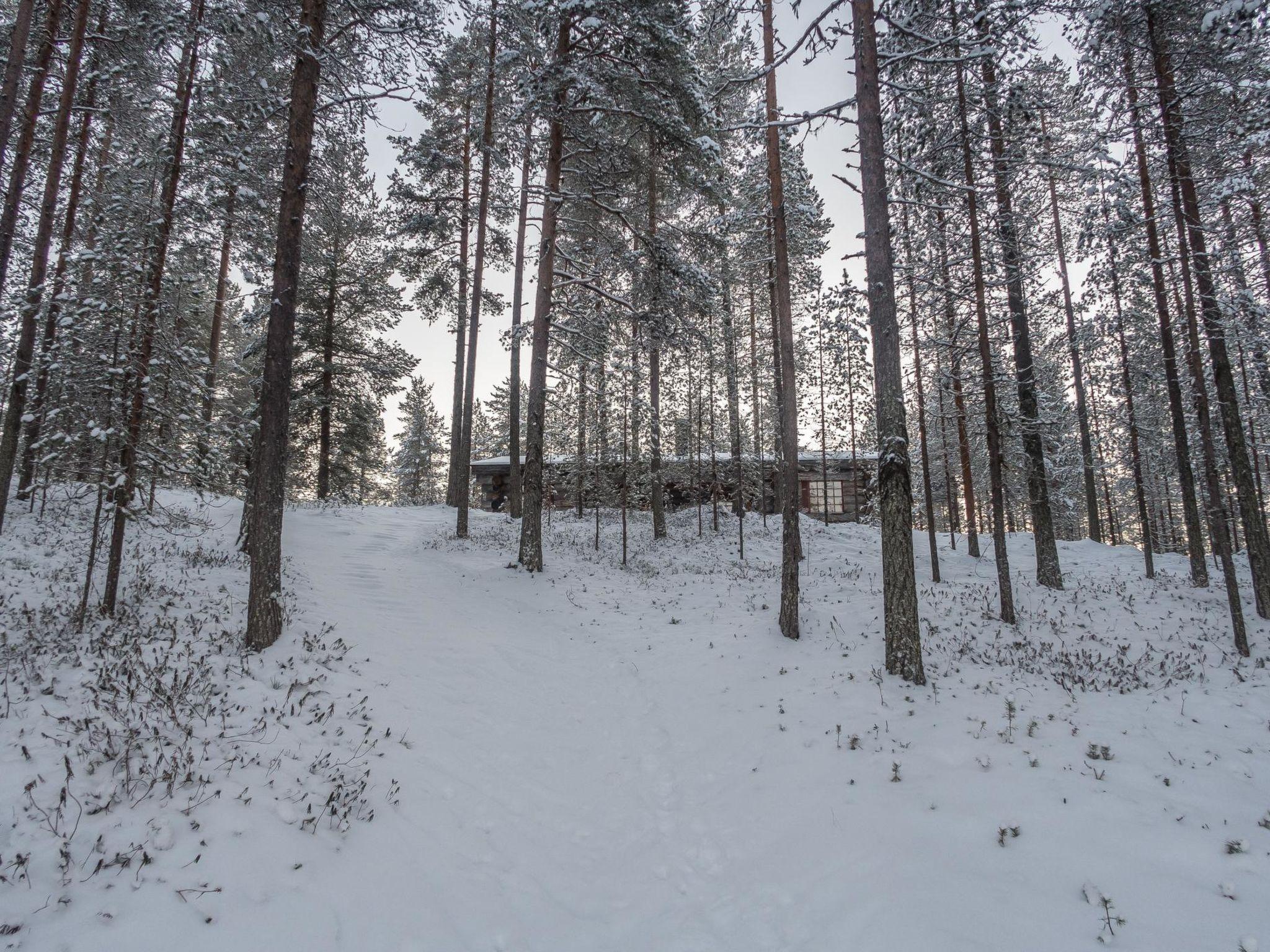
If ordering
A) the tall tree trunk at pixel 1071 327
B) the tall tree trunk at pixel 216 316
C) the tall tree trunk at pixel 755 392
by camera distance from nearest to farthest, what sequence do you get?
the tall tree trunk at pixel 216 316 → the tall tree trunk at pixel 1071 327 → the tall tree trunk at pixel 755 392

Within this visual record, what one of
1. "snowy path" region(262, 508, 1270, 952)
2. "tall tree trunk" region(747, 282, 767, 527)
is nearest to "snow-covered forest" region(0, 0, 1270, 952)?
"snowy path" region(262, 508, 1270, 952)

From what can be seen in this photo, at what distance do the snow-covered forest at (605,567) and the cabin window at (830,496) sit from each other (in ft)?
47.4

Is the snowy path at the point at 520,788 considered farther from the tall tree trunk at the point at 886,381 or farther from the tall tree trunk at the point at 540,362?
the tall tree trunk at the point at 886,381

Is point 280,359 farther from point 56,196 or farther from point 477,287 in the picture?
point 477,287

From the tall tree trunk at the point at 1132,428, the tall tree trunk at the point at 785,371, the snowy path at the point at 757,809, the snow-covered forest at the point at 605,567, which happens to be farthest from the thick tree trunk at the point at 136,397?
the tall tree trunk at the point at 1132,428

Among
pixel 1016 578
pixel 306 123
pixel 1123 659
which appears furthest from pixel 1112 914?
pixel 1016 578

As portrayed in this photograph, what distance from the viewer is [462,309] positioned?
18156mm

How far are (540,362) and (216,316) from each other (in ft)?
39.6

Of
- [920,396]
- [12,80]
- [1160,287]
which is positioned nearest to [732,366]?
[920,396]

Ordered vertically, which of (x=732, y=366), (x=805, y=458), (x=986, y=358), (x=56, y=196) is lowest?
(x=986, y=358)

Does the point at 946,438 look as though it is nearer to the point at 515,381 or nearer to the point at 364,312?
the point at 515,381

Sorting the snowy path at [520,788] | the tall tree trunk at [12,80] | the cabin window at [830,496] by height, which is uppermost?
the tall tree trunk at [12,80]

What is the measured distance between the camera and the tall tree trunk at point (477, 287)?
49.3 feet

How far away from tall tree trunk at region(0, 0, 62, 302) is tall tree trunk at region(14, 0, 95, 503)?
12.1 inches
